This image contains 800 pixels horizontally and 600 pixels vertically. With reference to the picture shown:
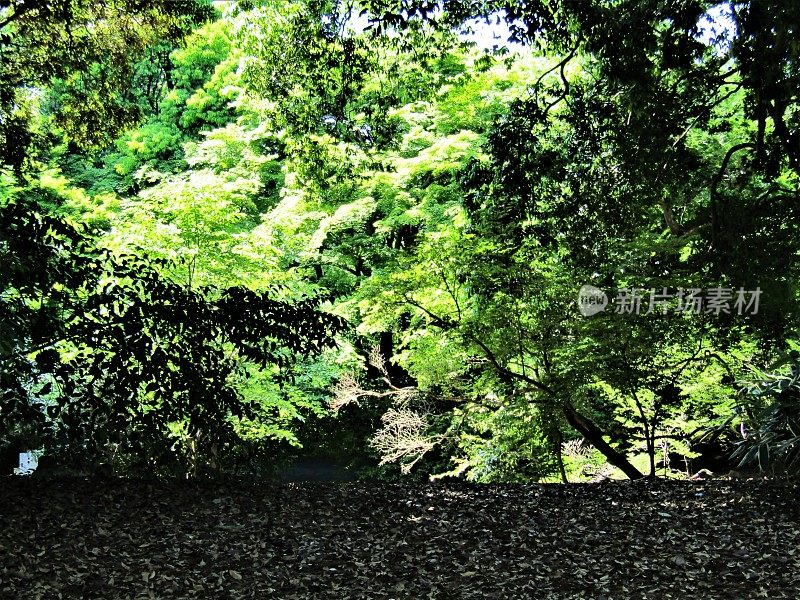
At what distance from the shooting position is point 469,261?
7.43m

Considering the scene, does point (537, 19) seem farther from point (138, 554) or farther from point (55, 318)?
point (138, 554)

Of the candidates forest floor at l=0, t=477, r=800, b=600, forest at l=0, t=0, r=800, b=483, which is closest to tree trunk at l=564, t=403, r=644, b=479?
forest at l=0, t=0, r=800, b=483

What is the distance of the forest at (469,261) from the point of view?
16.9 feet

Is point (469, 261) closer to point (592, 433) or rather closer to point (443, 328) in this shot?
point (443, 328)

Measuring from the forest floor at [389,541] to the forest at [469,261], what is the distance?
22.0 inches

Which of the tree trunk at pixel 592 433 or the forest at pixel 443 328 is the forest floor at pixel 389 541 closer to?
the forest at pixel 443 328

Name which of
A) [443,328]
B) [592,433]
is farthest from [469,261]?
[592,433]

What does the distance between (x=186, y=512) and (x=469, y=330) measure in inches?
136

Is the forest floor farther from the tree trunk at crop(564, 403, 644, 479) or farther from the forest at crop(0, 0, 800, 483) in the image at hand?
the tree trunk at crop(564, 403, 644, 479)

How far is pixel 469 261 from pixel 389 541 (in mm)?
3417

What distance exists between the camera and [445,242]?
8078mm

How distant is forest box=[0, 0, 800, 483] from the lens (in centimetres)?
515

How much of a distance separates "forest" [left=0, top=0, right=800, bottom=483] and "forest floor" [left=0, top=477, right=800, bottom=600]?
0.56 meters

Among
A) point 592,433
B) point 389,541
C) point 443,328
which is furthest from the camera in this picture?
point 443,328
